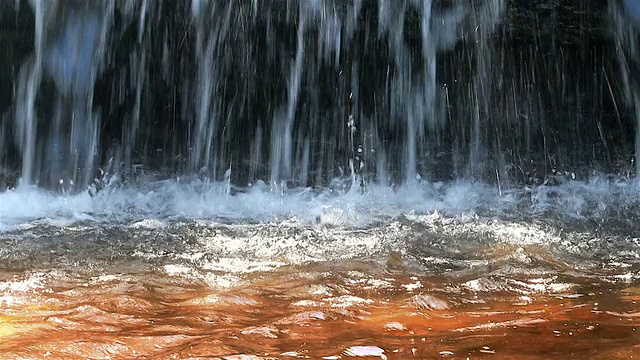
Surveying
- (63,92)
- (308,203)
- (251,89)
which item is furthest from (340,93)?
(63,92)

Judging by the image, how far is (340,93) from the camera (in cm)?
752

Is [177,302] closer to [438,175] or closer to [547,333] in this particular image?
[547,333]

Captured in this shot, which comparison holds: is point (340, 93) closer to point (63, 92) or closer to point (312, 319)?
point (63, 92)

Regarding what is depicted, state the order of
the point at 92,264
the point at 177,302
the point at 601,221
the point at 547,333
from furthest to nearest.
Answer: the point at 601,221, the point at 92,264, the point at 177,302, the point at 547,333

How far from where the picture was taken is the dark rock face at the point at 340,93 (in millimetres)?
7277

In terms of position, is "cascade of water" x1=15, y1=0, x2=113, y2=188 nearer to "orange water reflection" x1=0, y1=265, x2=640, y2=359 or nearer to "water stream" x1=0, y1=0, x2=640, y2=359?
"water stream" x1=0, y1=0, x2=640, y2=359

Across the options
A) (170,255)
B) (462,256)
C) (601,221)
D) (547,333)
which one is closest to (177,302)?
(170,255)

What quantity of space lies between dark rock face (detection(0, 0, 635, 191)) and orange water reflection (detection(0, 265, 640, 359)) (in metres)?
4.27

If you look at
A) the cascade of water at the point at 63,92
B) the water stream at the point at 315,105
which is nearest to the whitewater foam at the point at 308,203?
the water stream at the point at 315,105

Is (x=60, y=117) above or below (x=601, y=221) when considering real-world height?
above

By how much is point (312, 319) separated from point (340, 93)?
17.2 feet

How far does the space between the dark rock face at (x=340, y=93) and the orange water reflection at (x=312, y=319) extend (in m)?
4.27

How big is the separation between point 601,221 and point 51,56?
5652 mm

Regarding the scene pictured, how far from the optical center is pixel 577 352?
204 cm
